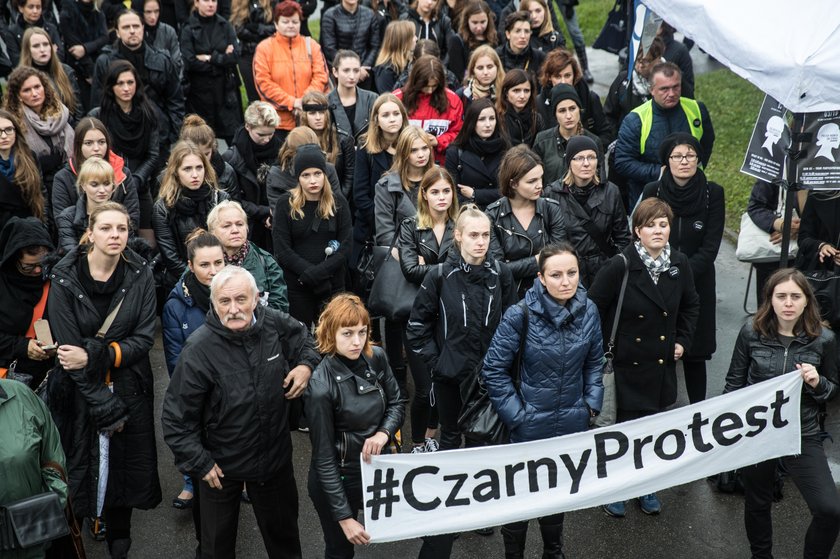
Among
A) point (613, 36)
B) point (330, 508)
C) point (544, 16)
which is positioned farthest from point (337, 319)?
point (613, 36)

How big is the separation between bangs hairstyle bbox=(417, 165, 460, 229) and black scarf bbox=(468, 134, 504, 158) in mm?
1240

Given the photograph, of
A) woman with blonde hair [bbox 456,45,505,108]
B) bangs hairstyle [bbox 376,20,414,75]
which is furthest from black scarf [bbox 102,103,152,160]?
woman with blonde hair [bbox 456,45,505,108]

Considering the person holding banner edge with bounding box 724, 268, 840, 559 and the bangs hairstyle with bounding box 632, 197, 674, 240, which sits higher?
the bangs hairstyle with bounding box 632, 197, 674, 240

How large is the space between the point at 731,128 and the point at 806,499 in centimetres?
964

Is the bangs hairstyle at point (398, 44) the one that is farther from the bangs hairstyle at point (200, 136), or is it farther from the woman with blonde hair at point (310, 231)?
the woman with blonde hair at point (310, 231)

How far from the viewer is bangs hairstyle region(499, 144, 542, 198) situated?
23.1 feet

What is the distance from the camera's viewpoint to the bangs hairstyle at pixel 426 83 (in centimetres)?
895

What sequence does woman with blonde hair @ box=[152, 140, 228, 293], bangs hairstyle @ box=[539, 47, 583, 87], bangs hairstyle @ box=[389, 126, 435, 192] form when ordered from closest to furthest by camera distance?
woman with blonde hair @ box=[152, 140, 228, 293] → bangs hairstyle @ box=[389, 126, 435, 192] → bangs hairstyle @ box=[539, 47, 583, 87]

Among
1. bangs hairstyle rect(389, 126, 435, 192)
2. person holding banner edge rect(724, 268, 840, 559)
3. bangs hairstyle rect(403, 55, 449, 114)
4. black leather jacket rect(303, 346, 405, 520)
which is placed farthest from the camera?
bangs hairstyle rect(403, 55, 449, 114)

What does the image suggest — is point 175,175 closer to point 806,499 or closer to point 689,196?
point 689,196

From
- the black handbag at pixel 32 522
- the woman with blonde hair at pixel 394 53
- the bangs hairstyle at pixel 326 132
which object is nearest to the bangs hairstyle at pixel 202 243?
the black handbag at pixel 32 522

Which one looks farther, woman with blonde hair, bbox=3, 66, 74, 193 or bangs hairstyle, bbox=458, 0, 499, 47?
bangs hairstyle, bbox=458, 0, 499, 47

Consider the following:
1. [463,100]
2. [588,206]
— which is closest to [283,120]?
[463,100]

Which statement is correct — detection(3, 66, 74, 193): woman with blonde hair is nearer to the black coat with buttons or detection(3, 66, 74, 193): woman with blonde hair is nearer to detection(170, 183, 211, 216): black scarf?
detection(170, 183, 211, 216): black scarf
